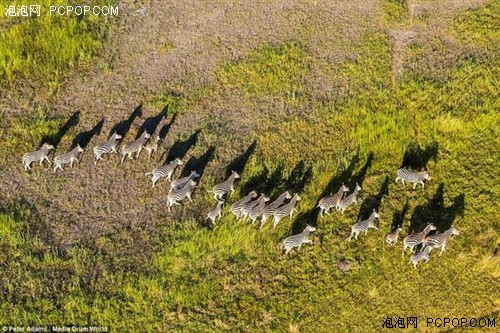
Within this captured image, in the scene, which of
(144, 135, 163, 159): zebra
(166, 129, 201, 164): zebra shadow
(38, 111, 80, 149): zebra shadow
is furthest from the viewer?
(38, 111, 80, 149): zebra shadow

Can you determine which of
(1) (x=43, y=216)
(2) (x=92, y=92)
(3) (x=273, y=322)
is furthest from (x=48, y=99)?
(3) (x=273, y=322)

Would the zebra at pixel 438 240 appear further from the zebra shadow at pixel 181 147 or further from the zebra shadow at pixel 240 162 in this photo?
the zebra shadow at pixel 181 147

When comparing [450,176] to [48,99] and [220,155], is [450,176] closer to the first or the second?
[220,155]

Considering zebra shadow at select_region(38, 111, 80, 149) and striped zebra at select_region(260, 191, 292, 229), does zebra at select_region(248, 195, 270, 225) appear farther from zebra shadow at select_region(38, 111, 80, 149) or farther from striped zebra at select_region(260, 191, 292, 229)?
zebra shadow at select_region(38, 111, 80, 149)

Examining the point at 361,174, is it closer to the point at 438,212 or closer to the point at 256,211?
the point at 438,212

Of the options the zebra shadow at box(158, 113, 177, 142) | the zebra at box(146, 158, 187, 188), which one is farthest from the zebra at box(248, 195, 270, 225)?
the zebra shadow at box(158, 113, 177, 142)

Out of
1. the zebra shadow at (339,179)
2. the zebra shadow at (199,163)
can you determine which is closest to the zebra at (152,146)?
the zebra shadow at (199,163)
